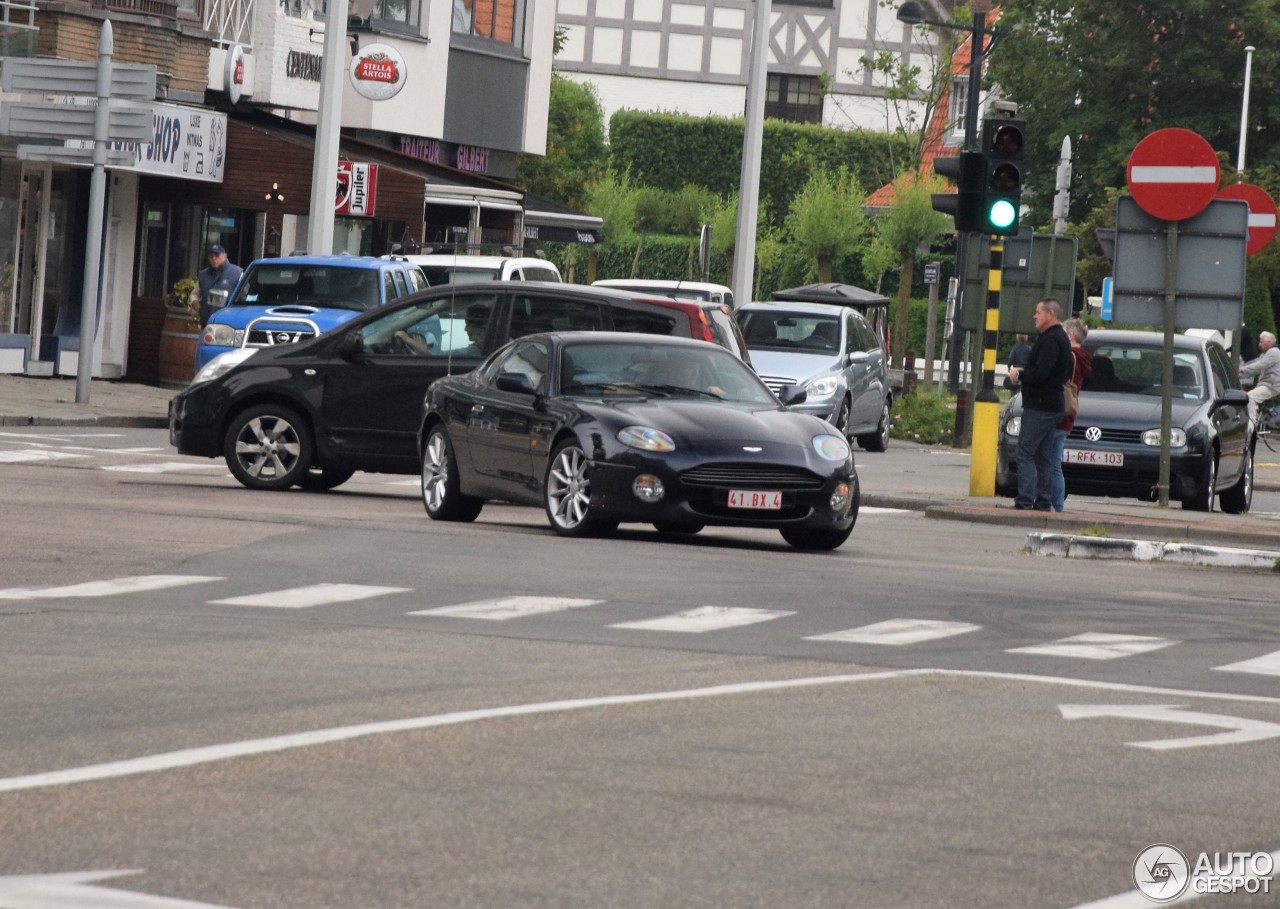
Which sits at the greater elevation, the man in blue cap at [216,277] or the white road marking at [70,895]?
the man in blue cap at [216,277]

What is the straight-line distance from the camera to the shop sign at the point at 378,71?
128 feet

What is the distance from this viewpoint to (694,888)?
574 centimetres

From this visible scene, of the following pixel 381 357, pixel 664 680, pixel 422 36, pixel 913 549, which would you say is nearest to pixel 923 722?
pixel 664 680

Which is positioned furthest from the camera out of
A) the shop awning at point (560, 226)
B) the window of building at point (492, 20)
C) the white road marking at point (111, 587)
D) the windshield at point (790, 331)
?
the shop awning at point (560, 226)

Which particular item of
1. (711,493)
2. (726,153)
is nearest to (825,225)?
(726,153)

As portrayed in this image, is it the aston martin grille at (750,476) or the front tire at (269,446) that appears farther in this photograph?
the front tire at (269,446)

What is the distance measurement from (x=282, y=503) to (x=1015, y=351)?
57.3ft

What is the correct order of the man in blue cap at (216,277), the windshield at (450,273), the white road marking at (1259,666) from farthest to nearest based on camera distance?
the man in blue cap at (216,277)
the windshield at (450,273)
the white road marking at (1259,666)

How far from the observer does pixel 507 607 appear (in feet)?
39.0

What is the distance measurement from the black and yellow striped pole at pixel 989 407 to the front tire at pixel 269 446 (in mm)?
5538

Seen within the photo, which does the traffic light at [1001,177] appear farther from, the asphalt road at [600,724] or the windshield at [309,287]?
the windshield at [309,287]

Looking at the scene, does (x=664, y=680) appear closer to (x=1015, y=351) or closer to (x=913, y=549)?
(x=913, y=549)

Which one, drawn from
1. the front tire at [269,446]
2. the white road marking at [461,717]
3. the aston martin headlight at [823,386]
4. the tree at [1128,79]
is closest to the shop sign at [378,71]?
the aston martin headlight at [823,386]

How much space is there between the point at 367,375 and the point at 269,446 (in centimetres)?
99
